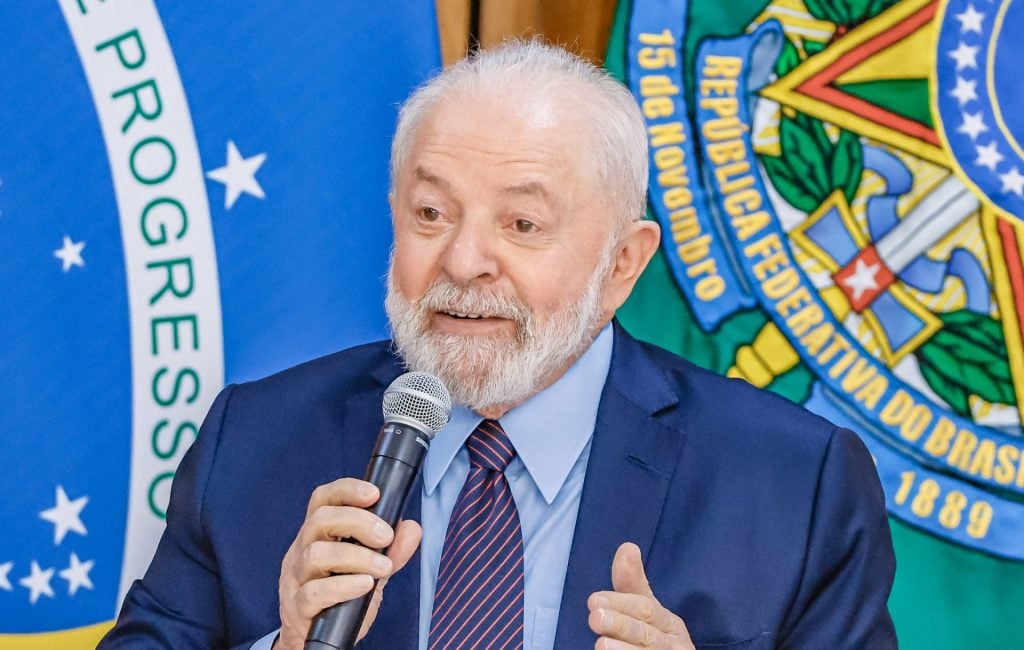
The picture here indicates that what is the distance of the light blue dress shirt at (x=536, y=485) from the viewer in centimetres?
201

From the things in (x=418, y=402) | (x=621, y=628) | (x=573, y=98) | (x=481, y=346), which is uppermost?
(x=573, y=98)

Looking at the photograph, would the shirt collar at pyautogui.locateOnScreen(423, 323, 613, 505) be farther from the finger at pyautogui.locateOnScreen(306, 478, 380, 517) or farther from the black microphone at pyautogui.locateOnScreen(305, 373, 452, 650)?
the finger at pyautogui.locateOnScreen(306, 478, 380, 517)

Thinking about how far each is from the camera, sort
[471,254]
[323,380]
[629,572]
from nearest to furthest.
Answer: [629,572], [471,254], [323,380]

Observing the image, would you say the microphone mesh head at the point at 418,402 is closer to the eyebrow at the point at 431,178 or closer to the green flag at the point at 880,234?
the eyebrow at the point at 431,178

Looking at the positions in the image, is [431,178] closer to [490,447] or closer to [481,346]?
[481,346]

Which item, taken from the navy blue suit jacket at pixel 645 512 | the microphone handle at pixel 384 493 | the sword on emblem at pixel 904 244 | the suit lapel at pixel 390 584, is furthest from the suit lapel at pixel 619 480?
the microphone handle at pixel 384 493

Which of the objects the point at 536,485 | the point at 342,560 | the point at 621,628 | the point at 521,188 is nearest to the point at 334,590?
the point at 342,560

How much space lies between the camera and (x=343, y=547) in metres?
1.40

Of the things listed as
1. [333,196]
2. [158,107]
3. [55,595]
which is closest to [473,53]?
[333,196]

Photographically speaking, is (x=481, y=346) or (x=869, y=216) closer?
(x=481, y=346)

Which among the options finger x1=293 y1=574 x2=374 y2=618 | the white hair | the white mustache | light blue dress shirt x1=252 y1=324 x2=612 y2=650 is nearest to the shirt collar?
light blue dress shirt x1=252 y1=324 x2=612 y2=650

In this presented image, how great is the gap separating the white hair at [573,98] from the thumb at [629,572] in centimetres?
74

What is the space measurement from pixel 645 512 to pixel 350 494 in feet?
2.65

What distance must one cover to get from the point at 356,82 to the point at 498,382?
88 centimetres
